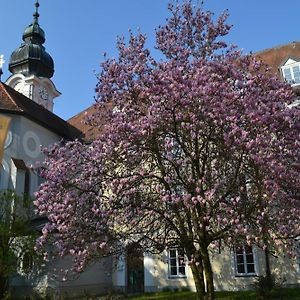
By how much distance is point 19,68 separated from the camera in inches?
1555

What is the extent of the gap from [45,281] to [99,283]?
11.1ft

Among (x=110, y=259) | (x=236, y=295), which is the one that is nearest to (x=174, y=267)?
(x=110, y=259)

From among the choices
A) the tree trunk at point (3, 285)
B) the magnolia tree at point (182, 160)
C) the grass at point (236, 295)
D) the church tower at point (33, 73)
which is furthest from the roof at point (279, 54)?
the church tower at point (33, 73)

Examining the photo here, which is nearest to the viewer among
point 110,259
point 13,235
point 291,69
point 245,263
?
point 13,235

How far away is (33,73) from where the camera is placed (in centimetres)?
3884

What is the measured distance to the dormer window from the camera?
958 inches

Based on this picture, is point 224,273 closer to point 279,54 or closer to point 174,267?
point 174,267

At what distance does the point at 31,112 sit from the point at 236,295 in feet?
56.6

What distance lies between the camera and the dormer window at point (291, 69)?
2433 cm

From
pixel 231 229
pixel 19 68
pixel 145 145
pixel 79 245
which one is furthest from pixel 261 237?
pixel 19 68

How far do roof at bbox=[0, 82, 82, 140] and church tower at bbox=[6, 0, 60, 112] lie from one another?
6202 millimetres

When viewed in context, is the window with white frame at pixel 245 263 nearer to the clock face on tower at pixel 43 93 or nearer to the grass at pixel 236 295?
the grass at pixel 236 295

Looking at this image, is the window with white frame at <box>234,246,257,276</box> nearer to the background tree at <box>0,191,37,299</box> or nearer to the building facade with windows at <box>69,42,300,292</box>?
the building facade with windows at <box>69,42,300,292</box>

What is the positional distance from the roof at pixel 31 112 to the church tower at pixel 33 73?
620cm
